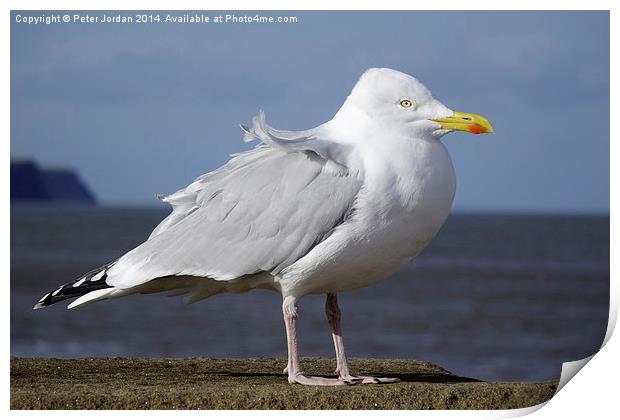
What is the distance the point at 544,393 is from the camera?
5.70 m

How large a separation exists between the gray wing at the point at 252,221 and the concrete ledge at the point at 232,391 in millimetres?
553

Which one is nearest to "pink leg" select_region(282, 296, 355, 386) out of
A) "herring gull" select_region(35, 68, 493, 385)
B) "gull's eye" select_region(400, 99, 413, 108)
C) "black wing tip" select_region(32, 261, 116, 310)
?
"herring gull" select_region(35, 68, 493, 385)

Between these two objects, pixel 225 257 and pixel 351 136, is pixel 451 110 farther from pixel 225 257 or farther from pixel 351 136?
pixel 225 257

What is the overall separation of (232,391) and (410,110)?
1595 millimetres

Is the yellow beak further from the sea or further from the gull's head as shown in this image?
the sea

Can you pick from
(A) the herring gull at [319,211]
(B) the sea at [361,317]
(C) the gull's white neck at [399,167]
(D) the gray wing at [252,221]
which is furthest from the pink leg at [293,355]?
(B) the sea at [361,317]

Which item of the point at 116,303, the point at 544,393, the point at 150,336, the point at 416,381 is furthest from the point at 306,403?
the point at 116,303

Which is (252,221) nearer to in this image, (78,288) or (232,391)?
(232,391)

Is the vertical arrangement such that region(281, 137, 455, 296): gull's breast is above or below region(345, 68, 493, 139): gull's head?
below

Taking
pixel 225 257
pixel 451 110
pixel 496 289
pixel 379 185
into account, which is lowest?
pixel 496 289

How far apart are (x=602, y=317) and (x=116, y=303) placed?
12222mm

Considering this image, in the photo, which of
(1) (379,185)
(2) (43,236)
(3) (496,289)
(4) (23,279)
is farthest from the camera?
(2) (43,236)

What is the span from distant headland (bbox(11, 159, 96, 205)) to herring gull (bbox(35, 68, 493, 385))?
2.13 ft

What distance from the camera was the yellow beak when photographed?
5.47 meters
